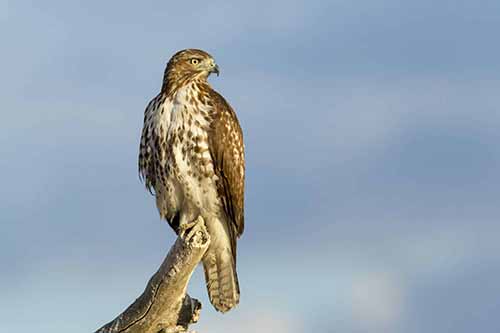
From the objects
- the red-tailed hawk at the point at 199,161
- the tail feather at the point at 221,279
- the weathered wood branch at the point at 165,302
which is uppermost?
the red-tailed hawk at the point at 199,161

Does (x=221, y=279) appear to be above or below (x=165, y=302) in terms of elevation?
above

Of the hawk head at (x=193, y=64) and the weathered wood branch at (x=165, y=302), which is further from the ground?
the hawk head at (x=193, y=64)

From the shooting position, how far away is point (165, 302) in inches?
493

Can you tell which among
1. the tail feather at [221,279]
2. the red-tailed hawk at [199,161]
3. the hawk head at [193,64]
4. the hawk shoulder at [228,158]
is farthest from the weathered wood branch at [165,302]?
the hawk head at [193,64]

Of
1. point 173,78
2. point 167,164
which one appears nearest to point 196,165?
point 167,164

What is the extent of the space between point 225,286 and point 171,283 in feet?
7.44

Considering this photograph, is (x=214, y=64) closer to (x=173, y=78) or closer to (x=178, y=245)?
(x=173, y=78)

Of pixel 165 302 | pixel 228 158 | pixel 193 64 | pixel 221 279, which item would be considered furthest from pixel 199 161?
pixel 165 302

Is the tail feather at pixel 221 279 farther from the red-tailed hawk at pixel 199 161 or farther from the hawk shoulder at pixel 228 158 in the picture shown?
the hawk shoulder at pixel 228 158

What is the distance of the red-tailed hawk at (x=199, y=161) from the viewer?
14.0 m

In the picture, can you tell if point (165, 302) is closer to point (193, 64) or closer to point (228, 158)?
point (228, 158)

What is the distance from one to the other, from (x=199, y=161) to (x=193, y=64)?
1.51 m

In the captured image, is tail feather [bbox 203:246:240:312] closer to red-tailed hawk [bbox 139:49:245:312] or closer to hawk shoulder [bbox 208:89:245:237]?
red-tailed hawk [bbox 139:49:245:312]

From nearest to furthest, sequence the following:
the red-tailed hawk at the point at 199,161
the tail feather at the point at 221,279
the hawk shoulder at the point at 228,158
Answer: the red-tailed hawk at the point at 199,161 → the hawk shoulder at the point at 228,158 → the tail feather at the point at 221,279
